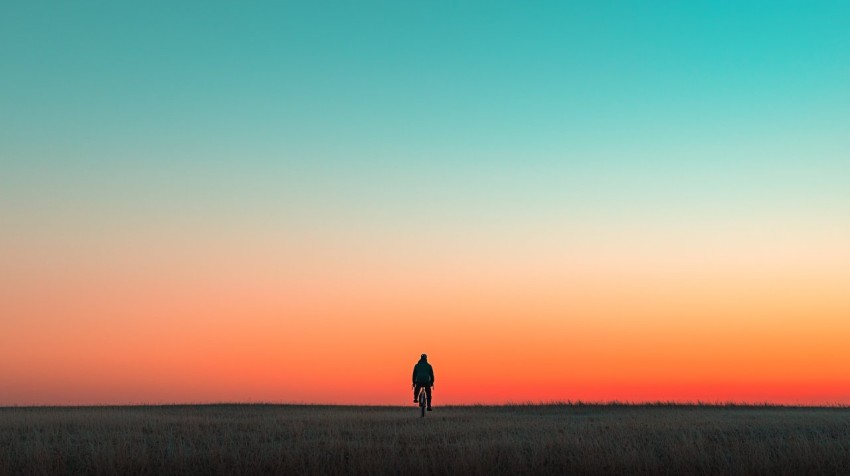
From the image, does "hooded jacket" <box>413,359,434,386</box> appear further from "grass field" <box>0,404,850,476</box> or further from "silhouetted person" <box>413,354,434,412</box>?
"grass field" <box>0,404,850,476</box>

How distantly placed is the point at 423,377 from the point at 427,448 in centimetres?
1487

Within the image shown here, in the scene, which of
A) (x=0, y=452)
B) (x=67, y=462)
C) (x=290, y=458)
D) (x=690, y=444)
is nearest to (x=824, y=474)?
(x=690, y=444)

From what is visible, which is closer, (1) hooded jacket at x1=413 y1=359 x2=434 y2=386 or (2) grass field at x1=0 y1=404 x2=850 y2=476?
(2) grass field at x1=0 y1=404 x2=850 y2=476

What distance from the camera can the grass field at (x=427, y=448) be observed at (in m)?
16.8

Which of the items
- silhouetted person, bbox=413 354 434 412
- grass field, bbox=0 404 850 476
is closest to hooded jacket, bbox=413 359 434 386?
silhouetted person, bbox=413 354 434 412

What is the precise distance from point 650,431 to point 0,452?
634 inches

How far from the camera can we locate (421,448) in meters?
19.5

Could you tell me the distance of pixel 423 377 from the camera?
3428 cm

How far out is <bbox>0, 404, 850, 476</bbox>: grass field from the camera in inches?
663

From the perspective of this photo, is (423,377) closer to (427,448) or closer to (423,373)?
(423,373)

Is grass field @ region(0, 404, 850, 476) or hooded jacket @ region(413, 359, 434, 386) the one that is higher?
hooded jacket @ region(413, 359, 434, 386)

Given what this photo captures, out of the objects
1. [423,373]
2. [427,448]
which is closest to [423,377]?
[423,373]

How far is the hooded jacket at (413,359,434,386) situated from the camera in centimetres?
3422

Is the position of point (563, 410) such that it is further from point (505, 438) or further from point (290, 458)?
point (290, 458)
